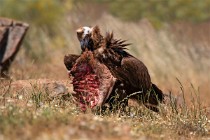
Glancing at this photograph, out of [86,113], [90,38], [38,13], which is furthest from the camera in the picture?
[38,13]

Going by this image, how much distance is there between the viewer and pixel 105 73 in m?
6.93

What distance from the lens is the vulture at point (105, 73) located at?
6.95 m

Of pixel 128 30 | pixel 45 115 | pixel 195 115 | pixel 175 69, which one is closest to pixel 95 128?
pixel 45 115

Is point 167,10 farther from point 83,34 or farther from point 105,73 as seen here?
point 105,73

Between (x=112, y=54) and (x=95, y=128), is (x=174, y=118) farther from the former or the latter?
(x=95, y=128)

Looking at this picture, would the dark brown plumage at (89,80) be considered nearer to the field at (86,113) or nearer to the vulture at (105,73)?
the vulture at (105,73)

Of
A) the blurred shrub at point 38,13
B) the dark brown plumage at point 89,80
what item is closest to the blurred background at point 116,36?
the blurred shrub at point 38,13

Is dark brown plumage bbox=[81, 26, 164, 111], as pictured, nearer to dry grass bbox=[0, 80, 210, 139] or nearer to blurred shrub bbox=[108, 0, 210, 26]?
dry grass bbox=[0, 80, 210, 139]

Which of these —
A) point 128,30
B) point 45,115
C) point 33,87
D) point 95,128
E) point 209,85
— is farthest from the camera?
point 128,30


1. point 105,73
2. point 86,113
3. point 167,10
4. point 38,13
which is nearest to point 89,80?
point 105,73

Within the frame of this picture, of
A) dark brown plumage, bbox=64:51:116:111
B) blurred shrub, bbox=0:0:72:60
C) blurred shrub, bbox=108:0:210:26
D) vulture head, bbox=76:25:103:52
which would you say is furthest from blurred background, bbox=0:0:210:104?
blurred shrub, bbox=108:0:210:26

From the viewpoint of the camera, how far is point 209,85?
1271 cm

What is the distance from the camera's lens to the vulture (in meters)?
6.95

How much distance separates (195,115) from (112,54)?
3.91 feet
